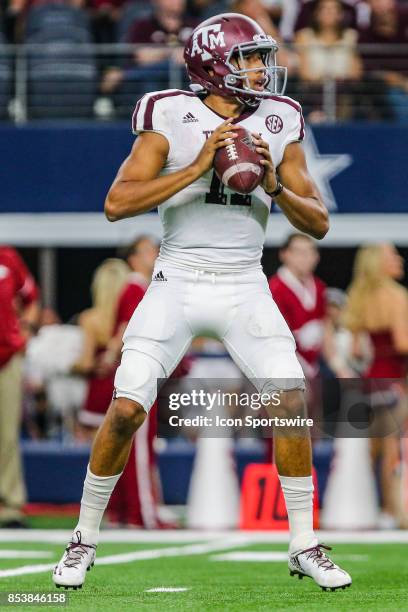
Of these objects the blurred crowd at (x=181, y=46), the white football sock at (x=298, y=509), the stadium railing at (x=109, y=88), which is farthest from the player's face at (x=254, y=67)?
the stadium railing at (x=109, y=88)

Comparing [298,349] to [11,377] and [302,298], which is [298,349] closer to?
[302,298]

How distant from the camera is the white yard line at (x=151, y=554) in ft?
20.0

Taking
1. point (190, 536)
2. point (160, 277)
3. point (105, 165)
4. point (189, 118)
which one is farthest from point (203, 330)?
point (105, 165)

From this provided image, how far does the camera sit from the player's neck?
5.10 metres

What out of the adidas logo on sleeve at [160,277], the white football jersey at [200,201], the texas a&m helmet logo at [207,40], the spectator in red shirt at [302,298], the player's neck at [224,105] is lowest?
the spectator in red shirt at [302,298]

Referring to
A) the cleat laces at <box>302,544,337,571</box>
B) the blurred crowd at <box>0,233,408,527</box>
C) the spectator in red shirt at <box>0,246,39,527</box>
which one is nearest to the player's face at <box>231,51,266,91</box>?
the cleat laces at <box>302,544,337,571</box>

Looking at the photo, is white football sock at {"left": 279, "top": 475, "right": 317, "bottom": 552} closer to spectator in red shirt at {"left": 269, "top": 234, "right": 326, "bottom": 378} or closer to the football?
the football

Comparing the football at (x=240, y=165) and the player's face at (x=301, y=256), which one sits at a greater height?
the football at (x=240, y=165)

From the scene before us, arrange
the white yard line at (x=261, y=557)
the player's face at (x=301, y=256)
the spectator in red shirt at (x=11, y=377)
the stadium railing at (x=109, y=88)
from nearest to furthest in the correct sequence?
the white yard line at (x=261, y=557)
the spectator in red shirt at (x=11, y=377)
the player's face at (x=301, y=256)
the stadium railing at (x=109, y=88)

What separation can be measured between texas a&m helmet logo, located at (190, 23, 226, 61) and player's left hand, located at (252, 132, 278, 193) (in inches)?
15.8

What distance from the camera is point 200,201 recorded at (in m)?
5.02

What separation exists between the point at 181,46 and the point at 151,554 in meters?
4.97

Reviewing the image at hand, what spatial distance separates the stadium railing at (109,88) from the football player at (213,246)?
5797mm

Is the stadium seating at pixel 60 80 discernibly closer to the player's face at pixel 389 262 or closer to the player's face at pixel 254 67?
the player's face at pixel 389 262
